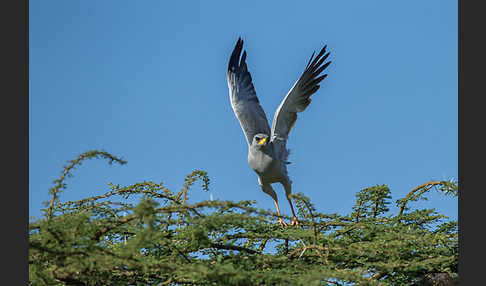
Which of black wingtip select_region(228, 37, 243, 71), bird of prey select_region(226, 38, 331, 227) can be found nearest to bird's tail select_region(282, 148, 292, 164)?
bird of prey select_region(226, 38, 331, 227)

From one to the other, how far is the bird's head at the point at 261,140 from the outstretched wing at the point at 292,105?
0.36ft

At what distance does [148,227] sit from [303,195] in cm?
71

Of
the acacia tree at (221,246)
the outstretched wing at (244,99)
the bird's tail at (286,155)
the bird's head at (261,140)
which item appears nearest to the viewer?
the acacia tree at (221,246)

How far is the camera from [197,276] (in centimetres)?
197

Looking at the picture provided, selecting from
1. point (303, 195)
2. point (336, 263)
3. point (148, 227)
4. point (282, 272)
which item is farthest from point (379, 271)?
point (148, 227)

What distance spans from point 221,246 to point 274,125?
1777 millimetres

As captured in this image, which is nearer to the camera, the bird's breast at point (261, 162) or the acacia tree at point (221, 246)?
the acacia tree at point (221, 246)

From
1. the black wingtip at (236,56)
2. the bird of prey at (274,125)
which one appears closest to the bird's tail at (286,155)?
the bird of prey at (274,125)

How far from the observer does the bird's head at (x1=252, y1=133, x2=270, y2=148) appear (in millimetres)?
4093

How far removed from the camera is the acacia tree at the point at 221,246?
1978 millimetres

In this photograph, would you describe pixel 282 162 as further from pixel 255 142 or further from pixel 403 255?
pixel 403 255

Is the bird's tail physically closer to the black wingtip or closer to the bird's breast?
the bird's breast

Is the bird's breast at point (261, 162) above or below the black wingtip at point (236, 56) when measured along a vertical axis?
Result: below

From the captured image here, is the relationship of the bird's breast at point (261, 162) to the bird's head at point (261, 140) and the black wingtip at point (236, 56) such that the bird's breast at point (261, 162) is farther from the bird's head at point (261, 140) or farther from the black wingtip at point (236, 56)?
the black wingtip at point (236, 56)
